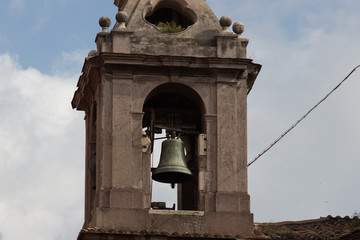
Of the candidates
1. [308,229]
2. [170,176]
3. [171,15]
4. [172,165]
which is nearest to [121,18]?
[171,15]

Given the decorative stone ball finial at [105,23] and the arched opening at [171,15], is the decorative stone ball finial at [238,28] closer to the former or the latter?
the arched opening at [171,15]

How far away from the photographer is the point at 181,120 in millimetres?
38875

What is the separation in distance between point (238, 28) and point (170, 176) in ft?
11.3

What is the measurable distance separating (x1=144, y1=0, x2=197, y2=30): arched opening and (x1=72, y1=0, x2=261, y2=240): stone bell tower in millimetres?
42

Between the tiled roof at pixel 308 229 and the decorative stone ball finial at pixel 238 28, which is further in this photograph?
the decorative stone ball finial at pixel 238 28

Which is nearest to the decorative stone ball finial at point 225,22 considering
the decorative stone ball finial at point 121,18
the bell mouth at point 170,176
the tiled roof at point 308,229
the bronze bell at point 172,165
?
the decorative stone ball finial at point 121,18

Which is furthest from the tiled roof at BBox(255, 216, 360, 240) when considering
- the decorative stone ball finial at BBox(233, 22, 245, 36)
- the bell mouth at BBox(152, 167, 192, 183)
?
the decorative stone ball finial at BBox(233, 22, 245, 36)

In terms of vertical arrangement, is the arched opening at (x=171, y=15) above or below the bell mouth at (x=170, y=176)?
above

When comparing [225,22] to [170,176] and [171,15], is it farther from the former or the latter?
[170,176]

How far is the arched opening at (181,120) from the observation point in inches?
1501

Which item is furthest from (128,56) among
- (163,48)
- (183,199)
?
(183,199)

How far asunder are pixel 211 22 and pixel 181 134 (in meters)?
2.45

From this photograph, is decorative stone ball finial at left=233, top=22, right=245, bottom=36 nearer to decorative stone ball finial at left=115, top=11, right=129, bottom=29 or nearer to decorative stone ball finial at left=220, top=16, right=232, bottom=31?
decorative stone ball finial at left=220, top=16, right=232, bottom=31

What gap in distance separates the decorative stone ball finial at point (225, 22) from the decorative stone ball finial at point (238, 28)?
163 millimetres
